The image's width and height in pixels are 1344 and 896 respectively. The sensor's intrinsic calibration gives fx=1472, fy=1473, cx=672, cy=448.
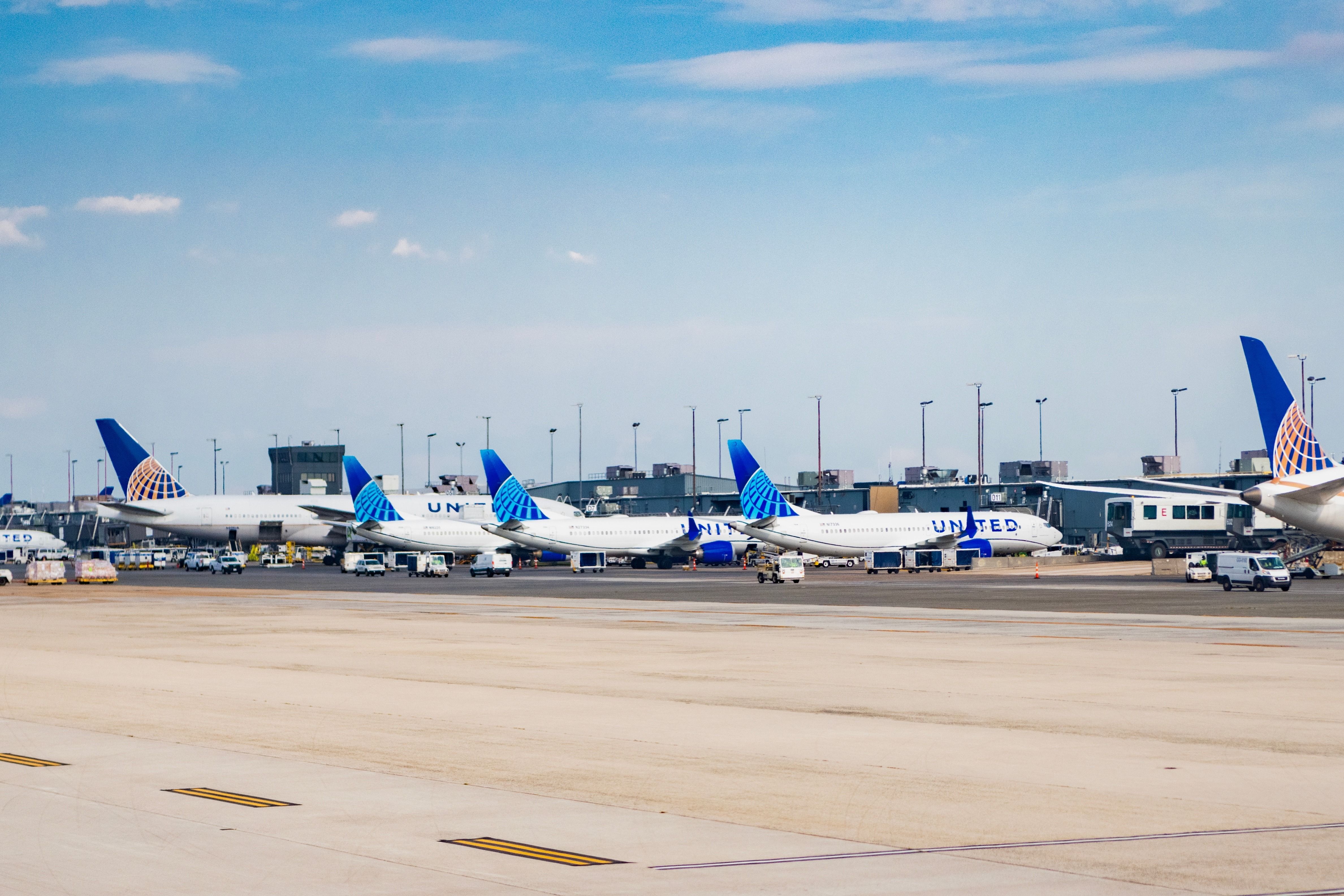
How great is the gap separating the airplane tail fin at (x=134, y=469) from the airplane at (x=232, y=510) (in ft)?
0.19

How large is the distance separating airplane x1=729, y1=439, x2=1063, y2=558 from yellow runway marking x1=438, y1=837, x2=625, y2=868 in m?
86.7

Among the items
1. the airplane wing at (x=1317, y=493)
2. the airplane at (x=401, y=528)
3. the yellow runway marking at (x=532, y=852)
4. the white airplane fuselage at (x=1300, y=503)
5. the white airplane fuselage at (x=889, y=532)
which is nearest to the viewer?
the yellow runway marking at (x=532, y=852)

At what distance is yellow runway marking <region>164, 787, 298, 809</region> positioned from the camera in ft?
49.8

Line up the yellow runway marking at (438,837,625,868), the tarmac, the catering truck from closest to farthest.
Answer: the tarmac < the yellow runway marking at (438,837,625,868) < the catering truck

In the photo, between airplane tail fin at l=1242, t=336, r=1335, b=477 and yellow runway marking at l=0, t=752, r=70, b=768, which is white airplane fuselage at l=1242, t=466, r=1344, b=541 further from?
yellow runway marking at l=0, t=752, r=70, b=768

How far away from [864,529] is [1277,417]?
42843 millimetres

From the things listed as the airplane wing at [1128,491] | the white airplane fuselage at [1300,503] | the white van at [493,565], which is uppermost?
the airplane wing at [1128,491]

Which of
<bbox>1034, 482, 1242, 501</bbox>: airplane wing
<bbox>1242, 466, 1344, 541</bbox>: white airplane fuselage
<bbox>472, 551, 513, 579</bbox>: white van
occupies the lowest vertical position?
<bbox>472, 551, 513, 579</bbox>: white van

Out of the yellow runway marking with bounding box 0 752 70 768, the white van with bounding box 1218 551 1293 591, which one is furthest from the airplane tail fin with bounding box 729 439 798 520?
the yellow runway marking with bounding box 0 752 70 768

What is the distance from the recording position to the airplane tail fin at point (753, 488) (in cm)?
10125

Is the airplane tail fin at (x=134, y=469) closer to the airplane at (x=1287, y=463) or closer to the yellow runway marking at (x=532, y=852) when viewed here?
the airplane at (x=1287, y=463)

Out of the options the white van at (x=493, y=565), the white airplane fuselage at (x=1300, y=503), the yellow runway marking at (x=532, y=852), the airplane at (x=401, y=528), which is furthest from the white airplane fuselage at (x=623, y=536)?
the yellow runway marking at (x=532, y=852)

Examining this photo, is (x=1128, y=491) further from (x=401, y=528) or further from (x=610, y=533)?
(x=401, y=528)

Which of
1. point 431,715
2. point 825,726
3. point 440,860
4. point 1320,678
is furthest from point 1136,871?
point 1320,678
